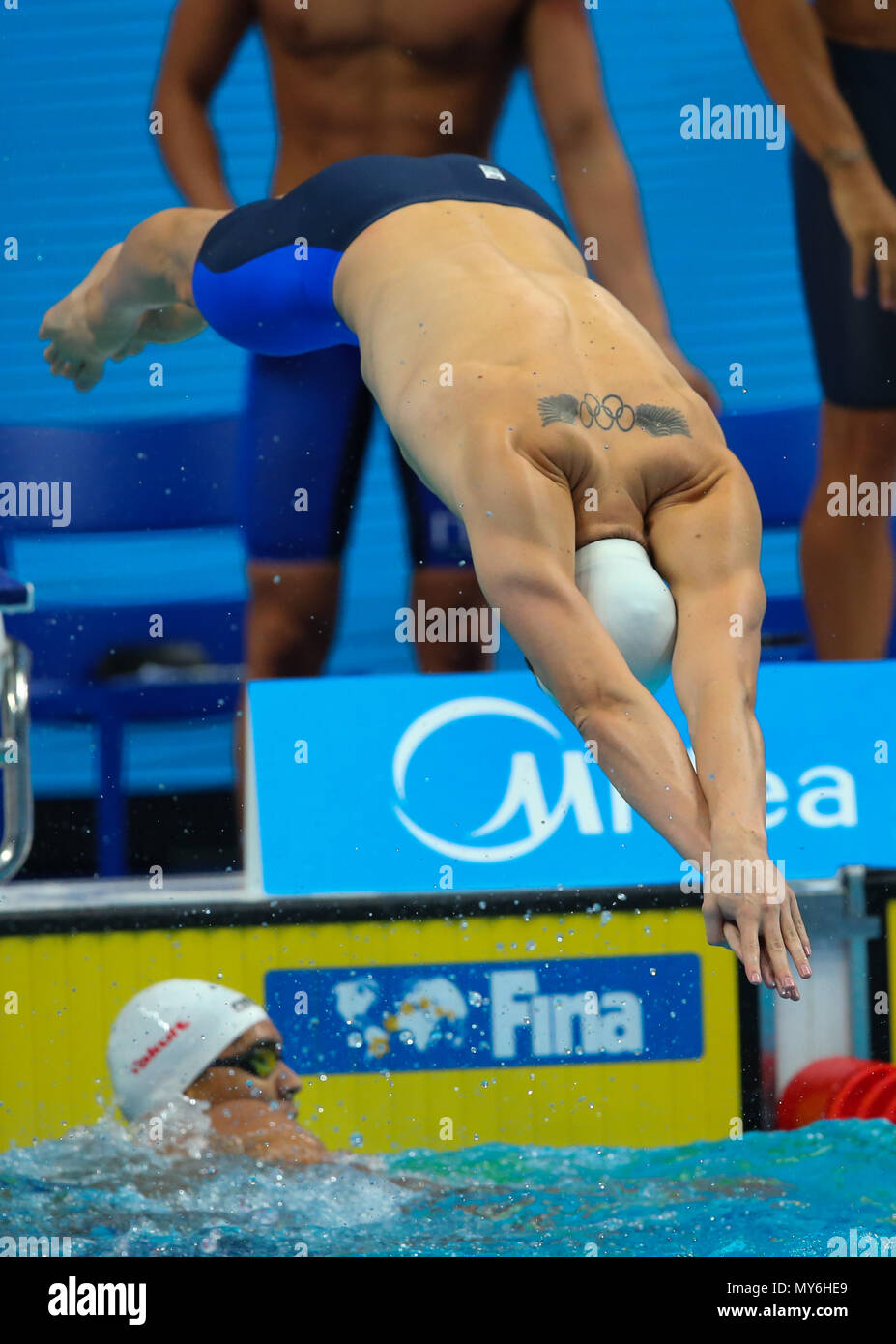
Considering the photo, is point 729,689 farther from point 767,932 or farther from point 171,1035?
point 171,1035

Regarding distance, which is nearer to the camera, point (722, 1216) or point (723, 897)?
point (723, 897)

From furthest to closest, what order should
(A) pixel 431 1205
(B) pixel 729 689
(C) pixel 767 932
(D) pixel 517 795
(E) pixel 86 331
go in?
(D) pixel 517 795 < (E) pixel 86 331 < (A) pixel 431 1205 < (B) pixel 729 689 < (C) pixel 767 932

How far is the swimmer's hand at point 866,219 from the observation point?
19.8 feet

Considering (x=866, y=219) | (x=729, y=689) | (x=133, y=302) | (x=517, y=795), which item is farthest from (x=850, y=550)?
(x=729, y=689)

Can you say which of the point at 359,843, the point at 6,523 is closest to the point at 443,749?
the point at 359,843

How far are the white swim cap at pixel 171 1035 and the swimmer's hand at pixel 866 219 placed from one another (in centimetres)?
355

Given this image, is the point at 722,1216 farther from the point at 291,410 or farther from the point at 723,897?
the point at 291,410

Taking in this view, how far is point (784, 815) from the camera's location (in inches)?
215

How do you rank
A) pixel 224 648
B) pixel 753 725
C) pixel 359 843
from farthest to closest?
pixel 224 648 < pixel 359 843 < pixel 753 725

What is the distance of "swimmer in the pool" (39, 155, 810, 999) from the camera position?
3.11m

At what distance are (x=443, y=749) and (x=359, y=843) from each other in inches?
16.7

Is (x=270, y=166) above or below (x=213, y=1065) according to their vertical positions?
above

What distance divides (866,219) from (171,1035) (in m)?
3.89

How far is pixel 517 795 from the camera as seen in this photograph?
214 inches
